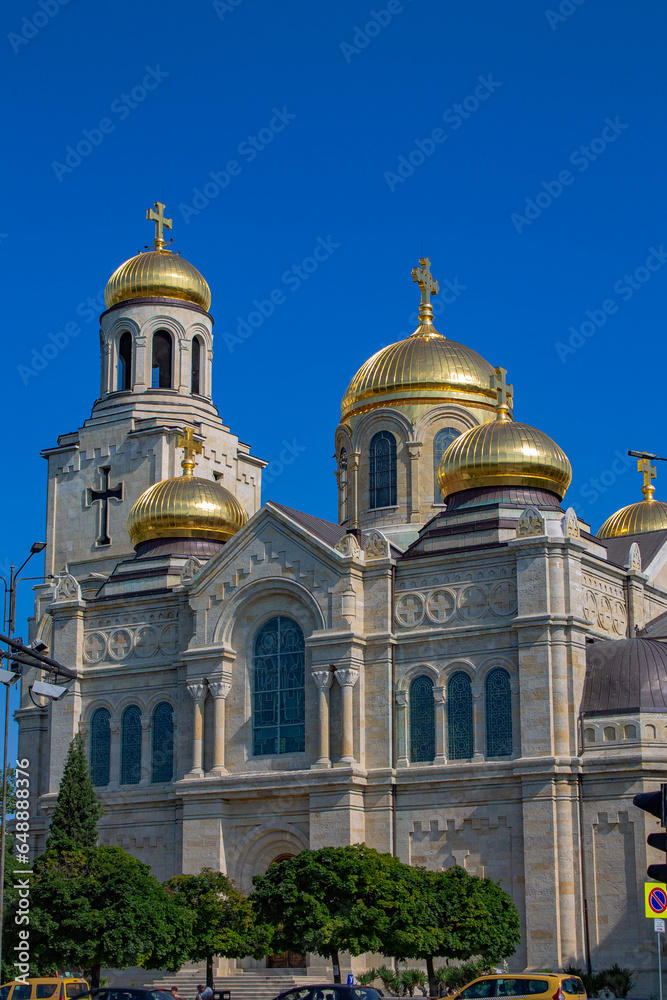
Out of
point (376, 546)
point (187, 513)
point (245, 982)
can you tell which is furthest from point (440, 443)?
point (245, 982)

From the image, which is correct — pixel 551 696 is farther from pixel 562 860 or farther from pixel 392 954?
pixel 392 954

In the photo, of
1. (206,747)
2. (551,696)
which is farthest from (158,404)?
(551,696)

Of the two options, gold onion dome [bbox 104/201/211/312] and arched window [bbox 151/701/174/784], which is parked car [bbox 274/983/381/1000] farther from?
gold onion dome [bbox 104/201/211/312]

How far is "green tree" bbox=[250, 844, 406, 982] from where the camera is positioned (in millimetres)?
30203

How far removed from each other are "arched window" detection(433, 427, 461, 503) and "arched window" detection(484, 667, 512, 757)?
8977 mm

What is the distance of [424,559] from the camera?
38094 millimetres

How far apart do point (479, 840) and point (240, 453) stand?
21.0 m

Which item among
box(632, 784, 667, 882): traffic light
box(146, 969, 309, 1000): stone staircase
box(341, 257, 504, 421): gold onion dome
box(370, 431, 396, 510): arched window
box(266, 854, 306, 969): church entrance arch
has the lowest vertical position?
box(146, 969, 309, 1000): stone staircase

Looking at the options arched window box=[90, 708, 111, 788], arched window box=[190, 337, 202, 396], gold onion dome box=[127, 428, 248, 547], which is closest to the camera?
arched window box=[90, 708, 111, 788]

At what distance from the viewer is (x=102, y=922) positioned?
30.7m

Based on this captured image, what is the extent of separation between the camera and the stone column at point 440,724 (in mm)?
36781

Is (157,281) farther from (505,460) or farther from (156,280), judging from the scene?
(505,460)

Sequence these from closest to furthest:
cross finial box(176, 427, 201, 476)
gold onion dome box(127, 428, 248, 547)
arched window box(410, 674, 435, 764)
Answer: arched window box(410, 674, 435, 764) → gold onion dome box(127, 428, 248, 547) → cross finial box(176, 427, 201, 476)

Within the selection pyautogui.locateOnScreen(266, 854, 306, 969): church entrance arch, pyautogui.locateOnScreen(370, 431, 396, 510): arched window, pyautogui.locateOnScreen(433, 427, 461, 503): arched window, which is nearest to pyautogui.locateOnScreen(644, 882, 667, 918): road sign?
pyautogui.locateOnScreen(266, 854, 306, 969): church entrance arch
